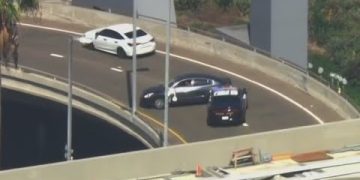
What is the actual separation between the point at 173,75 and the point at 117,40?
377 cm

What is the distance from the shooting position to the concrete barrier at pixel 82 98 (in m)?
42.8

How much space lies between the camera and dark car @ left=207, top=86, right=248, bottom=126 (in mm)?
43844

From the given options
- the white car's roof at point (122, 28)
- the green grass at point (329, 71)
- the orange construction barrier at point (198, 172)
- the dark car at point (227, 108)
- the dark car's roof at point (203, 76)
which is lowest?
the green grass at point (329, 71)

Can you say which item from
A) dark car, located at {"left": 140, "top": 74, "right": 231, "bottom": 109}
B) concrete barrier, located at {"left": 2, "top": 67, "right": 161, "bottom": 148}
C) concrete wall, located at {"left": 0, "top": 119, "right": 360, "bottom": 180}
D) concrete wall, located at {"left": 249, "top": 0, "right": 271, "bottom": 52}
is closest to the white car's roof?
concrete wall, located at {"left": 249, "top": 0, "right": 271, "bottom": 52}

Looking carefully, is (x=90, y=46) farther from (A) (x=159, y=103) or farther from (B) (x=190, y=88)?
(A) (x=159, y=103)

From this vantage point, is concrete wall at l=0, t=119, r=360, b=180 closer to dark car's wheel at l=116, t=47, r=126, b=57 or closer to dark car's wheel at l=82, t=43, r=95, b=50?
dark car's wheel at l=116, t=47, r=126, b=57

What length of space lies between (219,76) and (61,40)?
8381mm

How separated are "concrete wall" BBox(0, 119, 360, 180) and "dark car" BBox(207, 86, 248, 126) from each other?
1969 centimetres

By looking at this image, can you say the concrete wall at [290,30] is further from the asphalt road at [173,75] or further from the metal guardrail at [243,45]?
the asphalt road at [173,75]

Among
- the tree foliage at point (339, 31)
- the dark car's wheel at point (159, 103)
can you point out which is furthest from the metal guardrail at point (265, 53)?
Result: the dark car's wheel at point (159, 103)

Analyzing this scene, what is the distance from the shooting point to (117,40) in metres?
51.3

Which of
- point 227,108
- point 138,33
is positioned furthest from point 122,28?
point 227,108

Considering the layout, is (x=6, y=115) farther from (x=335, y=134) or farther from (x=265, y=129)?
(x=335, y=134)

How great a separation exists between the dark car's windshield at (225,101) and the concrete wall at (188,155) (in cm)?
2000
